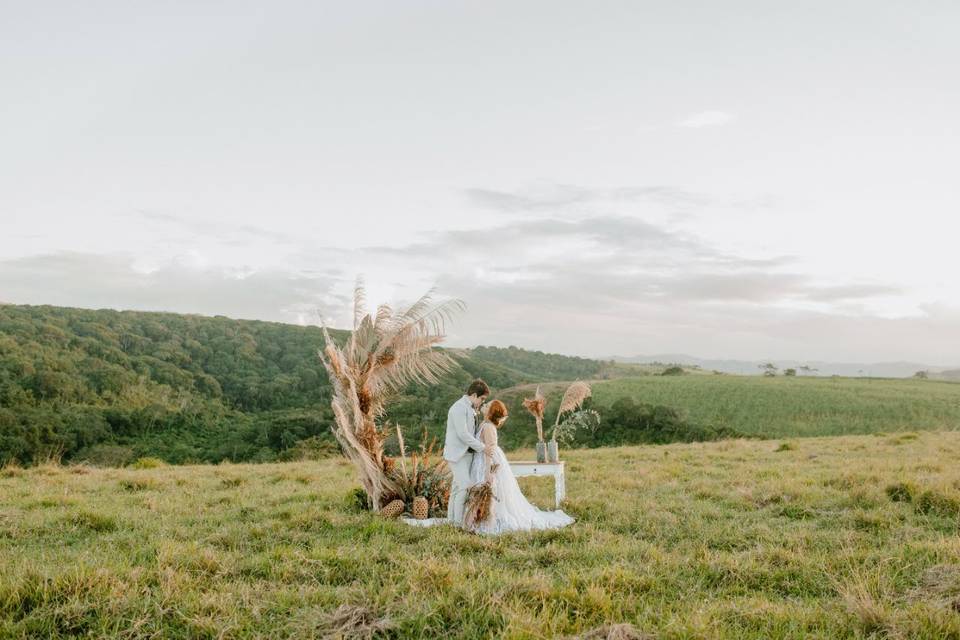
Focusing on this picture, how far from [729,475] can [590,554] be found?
25.8 ft

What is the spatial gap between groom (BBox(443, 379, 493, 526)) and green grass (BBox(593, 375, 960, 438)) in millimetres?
38604

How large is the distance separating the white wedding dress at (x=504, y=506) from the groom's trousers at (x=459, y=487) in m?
0.09

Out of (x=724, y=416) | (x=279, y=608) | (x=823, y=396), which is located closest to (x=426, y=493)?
(x=279, y=608)

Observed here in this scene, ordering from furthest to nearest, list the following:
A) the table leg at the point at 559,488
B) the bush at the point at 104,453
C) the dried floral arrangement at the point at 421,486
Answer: the bush at the point at 104,453, the table leg at the point at 559,488, the dried floral arrangement at the point at 421,486

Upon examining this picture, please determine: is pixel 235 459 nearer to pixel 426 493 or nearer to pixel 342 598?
pixel 426 493

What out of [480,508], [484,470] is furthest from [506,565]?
[484,470]

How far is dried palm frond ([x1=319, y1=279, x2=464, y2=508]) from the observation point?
1057 centimetres

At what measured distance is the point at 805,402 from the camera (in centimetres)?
5294

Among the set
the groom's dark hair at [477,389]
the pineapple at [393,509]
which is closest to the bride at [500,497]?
the groom's dark hair at [477,389]

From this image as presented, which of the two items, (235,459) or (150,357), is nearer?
(235,459)

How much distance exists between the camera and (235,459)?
4244 centimetres

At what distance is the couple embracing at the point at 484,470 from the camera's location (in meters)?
9.45

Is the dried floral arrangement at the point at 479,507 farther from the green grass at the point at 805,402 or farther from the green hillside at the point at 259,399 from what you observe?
the green grass at the point at 805,402

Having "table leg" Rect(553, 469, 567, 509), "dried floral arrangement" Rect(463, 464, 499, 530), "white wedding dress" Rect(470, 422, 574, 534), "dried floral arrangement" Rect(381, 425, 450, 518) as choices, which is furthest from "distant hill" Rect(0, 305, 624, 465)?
"dried floral arrangement" Rect(463, 464, 499, 530)
